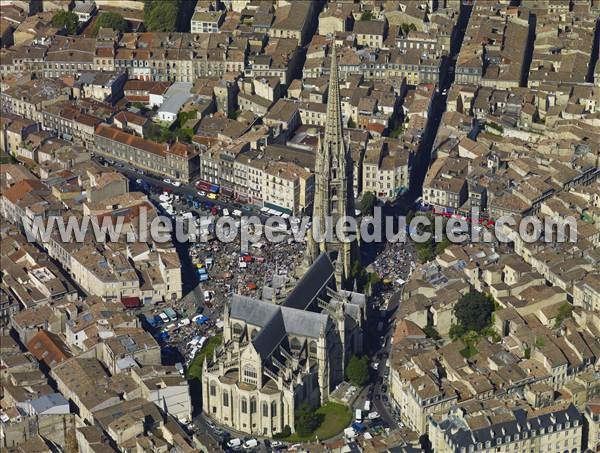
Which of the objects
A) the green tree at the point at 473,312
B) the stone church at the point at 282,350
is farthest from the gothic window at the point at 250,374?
the green tree at the point at 473,312

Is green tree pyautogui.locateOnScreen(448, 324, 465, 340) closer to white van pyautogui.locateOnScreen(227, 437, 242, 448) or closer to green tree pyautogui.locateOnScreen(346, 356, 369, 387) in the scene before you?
green tree pyautogui.locateOnScreen(346, 356, 369, 387)

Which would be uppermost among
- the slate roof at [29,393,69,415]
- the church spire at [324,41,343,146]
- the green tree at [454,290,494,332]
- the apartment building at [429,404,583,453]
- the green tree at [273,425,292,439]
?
the church spire at [324,41,343,146]

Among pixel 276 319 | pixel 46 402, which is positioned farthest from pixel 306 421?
pixel 46 402

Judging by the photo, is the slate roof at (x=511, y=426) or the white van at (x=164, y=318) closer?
the slate roof at (x=511, y=426)

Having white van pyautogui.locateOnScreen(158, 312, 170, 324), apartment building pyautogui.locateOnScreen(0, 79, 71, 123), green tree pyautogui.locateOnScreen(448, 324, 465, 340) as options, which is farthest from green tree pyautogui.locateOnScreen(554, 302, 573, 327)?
apartment building pyautogui.locateOnScreen(0, 79, 71, 123)

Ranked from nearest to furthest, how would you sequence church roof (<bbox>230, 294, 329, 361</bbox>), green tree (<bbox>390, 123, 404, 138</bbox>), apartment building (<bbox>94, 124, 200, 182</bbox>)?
church roof (<bbox>230, 294, 329, 361</bbox>) < apartment building (<bbox>94, 124, 200, 182</bbox>) < green tree (<bbox>390, 123, 404, 138</bbox>)

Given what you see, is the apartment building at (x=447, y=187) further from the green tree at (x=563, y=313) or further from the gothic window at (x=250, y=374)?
the gothic window at (x=250, y=374)

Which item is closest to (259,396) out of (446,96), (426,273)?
Result: (426,273)
